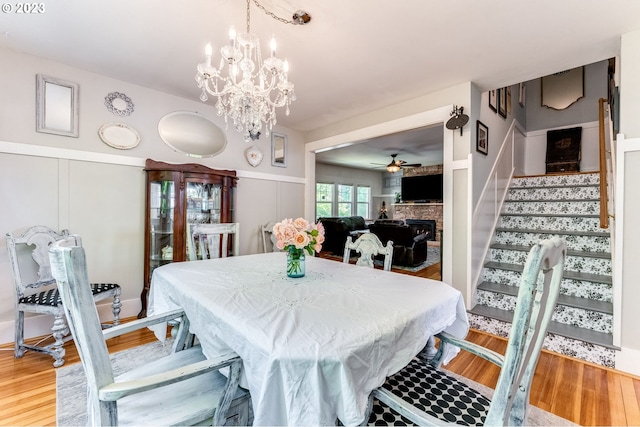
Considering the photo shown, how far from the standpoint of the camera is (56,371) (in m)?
1.94

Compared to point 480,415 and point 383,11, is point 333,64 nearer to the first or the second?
point 383,11

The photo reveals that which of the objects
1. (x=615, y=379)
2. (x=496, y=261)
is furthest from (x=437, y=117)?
(x=615, y=379)

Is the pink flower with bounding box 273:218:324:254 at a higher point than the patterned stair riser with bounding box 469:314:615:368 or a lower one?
higher

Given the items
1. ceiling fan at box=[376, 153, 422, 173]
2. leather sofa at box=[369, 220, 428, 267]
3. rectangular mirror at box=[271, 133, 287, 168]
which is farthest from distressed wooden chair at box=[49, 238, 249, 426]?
ceiling fan at box=[376, 153, 422, 173]

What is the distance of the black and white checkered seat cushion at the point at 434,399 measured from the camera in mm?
933

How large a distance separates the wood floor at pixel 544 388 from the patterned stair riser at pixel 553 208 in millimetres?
2102

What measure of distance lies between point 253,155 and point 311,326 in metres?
3.28

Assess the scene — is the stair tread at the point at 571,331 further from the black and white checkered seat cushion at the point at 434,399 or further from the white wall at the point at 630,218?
the black and white checkered seat cushion at the point at 434,399

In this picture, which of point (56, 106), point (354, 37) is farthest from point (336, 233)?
point (56, 106)

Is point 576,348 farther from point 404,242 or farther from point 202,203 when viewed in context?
point 202,203

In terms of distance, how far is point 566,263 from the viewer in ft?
9.86

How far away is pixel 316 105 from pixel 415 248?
3.20 metres

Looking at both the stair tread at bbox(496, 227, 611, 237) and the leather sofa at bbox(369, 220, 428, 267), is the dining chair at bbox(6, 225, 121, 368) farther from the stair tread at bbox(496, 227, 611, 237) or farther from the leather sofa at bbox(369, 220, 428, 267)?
the stair tread at bbox(496, 227, 611, 237)

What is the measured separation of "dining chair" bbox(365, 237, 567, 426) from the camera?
652 mm
